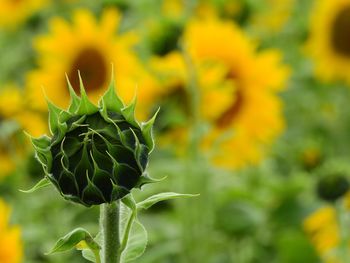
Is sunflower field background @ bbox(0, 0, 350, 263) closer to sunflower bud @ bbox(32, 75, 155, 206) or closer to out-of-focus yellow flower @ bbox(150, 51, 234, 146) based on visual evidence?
out-of-focus yellow flower @ bbox(150, 51, 234, 146)

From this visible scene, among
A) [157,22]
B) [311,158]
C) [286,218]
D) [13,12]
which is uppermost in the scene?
[13,12]

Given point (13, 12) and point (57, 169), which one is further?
point (13, 12)

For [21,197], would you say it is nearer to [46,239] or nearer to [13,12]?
[46,239]

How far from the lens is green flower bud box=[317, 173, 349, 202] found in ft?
5.22

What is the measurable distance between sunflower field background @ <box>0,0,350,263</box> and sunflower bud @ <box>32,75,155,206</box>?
0.68 metres

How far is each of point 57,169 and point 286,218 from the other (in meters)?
1.17

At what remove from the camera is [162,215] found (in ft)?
6.64

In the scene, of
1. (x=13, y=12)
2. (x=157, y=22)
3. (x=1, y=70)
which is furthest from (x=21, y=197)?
(x=13, y=12)

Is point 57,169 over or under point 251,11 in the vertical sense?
under

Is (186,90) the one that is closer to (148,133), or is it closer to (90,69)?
(90,69)

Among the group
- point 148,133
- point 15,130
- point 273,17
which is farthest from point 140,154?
point 273,17

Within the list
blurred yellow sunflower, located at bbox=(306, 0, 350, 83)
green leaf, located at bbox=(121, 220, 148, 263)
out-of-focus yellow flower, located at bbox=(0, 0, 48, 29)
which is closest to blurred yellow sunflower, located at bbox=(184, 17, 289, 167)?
blurred yellow sunflower, located at bbox=(306, 0, 350, 83)

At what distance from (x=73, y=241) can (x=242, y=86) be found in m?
1.34

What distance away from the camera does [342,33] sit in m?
2.79
